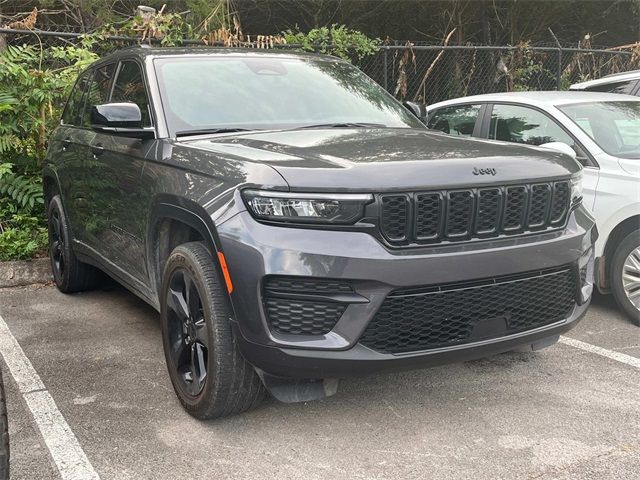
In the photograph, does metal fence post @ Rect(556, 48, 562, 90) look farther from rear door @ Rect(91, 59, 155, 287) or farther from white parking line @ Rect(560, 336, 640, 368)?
rear door @ Rect(91, 59, 155, 287)

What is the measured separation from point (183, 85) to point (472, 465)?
8.41ft

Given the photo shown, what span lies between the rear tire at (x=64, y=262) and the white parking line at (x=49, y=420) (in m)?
1.03

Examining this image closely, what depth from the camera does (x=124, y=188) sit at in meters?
3.94

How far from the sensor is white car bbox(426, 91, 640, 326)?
462 centimetres

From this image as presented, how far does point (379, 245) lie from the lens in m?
2.72

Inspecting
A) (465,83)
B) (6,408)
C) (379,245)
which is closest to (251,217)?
(379,245)

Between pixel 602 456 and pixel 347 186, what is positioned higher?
pixel 347 186

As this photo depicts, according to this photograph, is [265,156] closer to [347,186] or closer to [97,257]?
[347,186]

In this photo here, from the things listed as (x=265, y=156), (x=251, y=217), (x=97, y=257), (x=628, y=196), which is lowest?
(x=97, y=257)

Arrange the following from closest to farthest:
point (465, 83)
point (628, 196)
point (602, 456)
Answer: point (602, 456), point (628, 196), point (465, 83)

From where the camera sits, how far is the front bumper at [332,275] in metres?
2.68

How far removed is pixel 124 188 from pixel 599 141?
3436mm

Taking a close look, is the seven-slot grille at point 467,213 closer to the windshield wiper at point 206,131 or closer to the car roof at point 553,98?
the windshield wiper at point 206,131

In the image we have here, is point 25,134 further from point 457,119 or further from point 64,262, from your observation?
point 457,119
